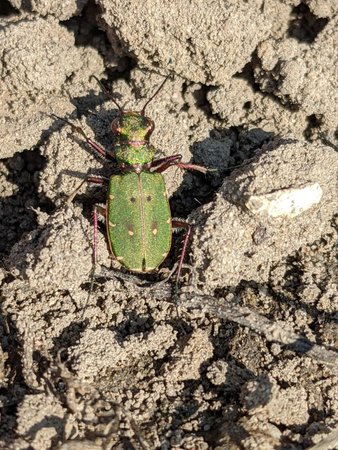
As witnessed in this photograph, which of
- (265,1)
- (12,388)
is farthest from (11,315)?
(265,1)

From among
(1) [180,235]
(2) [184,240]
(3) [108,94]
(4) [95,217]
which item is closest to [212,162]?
(1) [180,235]

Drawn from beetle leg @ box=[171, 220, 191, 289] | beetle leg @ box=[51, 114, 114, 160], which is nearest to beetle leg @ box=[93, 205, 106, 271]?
beetle leg @ box=[51, 114, 114, 160]

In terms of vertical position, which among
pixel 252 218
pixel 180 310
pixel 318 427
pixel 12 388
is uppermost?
pixel 252 218

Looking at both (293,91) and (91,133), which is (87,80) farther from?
(293,91)

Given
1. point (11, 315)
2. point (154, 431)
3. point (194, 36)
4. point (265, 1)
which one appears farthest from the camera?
point (265, 1)

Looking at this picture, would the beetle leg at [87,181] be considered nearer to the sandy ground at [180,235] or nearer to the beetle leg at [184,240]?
the sandy ground at [180,235]

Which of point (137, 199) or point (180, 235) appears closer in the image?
point (137, 199)

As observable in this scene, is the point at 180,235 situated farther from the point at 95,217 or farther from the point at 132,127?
the point at 132,127

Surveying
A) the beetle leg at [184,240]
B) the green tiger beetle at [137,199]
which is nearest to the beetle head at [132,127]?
the green tiger beetle at [137,199]
